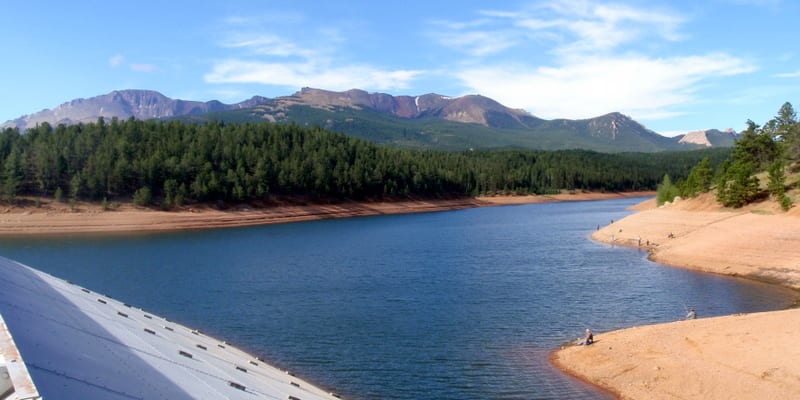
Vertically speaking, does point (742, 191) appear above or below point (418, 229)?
above

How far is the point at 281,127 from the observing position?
13700 cm

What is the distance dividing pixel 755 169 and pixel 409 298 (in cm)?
6033

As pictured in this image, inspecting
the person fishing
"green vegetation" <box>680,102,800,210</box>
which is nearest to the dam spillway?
the person fishing

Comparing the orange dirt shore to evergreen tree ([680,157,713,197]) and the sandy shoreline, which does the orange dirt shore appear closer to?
evergreen tree ([680,157,713,197])

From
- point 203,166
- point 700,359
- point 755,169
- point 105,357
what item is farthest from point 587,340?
point 203,166

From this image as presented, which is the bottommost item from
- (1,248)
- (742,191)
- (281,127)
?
(1,248)

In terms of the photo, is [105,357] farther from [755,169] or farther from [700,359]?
[755,169]

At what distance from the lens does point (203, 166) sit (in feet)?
335

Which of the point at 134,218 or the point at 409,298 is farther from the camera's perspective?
the point at 134,218

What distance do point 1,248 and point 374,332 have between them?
176 feet

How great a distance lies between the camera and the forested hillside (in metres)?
90.9

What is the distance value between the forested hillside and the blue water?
25199mm

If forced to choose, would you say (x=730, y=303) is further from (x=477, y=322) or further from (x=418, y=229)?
(x=418, y=229)

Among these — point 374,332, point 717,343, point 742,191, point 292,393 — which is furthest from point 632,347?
point 742,191
